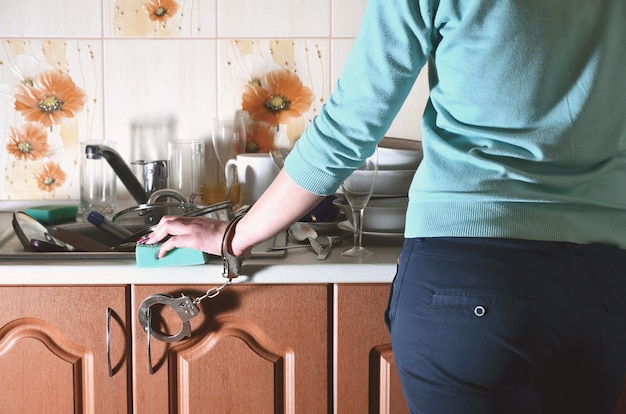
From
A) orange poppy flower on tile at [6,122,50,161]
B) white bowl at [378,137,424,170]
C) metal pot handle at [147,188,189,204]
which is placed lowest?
metal pot handle at [147,188,189,204]

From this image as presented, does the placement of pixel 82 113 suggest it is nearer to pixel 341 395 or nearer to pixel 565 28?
pixel 341 395

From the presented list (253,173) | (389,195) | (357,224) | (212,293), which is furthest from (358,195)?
(253,173)

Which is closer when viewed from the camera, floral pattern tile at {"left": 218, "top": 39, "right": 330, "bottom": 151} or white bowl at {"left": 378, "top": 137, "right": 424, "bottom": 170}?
white bowl at {"left": 378, "top": 137, "right": 424, "bottom": 170}

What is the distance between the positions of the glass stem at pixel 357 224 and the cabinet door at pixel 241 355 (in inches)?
5.2

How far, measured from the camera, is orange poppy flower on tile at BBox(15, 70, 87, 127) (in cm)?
182

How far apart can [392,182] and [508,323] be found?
73cm

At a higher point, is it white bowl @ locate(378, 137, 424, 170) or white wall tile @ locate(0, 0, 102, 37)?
white wall tile @ locate(0, 0, 102, 37)

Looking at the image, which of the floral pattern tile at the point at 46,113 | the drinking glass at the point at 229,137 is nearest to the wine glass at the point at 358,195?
the drinking glass at the point at 229,137

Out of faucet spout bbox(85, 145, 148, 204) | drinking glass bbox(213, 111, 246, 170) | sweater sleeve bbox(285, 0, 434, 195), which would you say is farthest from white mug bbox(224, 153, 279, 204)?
sweater sleeve bbox(285, 0, 434, 195)

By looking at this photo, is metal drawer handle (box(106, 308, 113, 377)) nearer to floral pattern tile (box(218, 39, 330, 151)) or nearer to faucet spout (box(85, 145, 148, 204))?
faucet spout (box(85, 145, 148, 204))

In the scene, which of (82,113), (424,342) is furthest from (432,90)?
(82,113)

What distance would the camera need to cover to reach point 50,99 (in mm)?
1823

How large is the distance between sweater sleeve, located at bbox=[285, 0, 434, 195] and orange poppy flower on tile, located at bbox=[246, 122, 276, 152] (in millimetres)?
869

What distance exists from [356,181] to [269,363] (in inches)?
13.2
